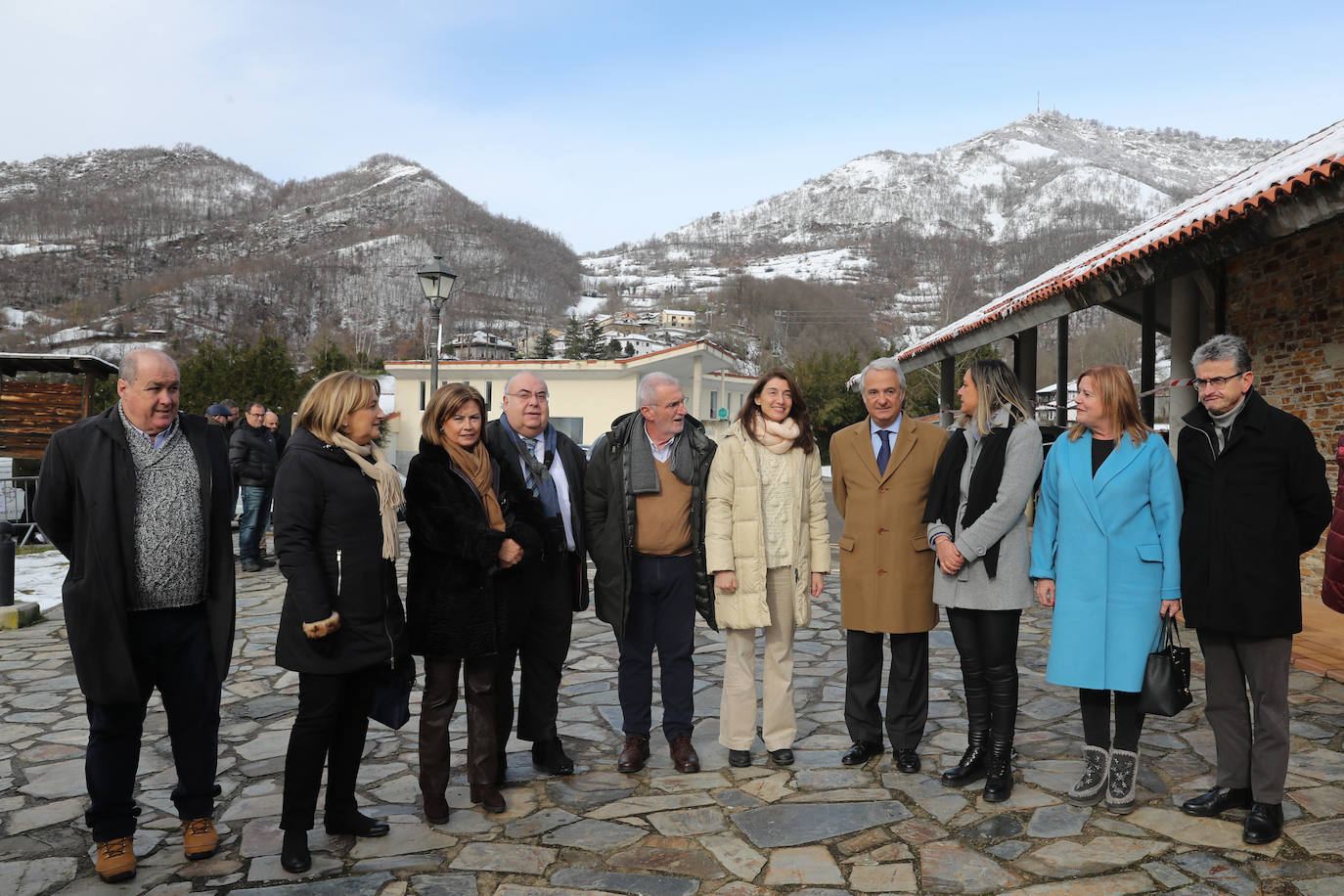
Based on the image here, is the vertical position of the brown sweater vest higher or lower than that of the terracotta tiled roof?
lower

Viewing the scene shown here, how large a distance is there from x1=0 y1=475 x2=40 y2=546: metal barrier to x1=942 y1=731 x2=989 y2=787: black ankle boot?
14.8 m

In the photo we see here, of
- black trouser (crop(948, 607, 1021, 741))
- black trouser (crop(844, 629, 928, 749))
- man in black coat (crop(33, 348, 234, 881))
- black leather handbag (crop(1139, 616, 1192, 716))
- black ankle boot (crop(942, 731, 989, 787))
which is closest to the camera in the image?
man in black coat (crop(33, 348, 234, 881))

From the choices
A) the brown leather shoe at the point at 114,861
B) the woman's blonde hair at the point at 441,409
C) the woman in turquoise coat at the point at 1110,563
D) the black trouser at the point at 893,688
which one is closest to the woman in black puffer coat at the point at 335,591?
the woman's blonde hair at the point at 441,409

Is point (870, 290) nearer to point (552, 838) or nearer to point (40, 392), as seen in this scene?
point (40, 392)

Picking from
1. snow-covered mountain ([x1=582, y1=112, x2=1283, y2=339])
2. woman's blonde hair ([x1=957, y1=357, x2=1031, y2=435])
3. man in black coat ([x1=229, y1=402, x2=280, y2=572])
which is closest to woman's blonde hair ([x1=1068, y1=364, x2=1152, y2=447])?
A: woman's blonde hair ([x1=957, y1=357, x2=1031, y2=435])

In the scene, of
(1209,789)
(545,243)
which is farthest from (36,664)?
(545,243)

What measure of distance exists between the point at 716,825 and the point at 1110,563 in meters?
1.79

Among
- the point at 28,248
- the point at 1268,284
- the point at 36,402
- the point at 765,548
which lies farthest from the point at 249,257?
the point at 765,548

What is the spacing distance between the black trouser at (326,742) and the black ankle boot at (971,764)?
2395 mm

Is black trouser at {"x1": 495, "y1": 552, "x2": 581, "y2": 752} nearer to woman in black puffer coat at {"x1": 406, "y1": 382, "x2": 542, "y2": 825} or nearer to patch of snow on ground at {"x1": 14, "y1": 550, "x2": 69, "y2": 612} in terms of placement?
woman in black puffer coat at {"x1": 406, "y1": 382, "x2": 542, "y2": 825}

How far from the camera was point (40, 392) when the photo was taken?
13773mm

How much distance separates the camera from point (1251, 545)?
3.36m

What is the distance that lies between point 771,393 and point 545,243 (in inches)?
6197

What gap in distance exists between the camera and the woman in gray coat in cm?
382
